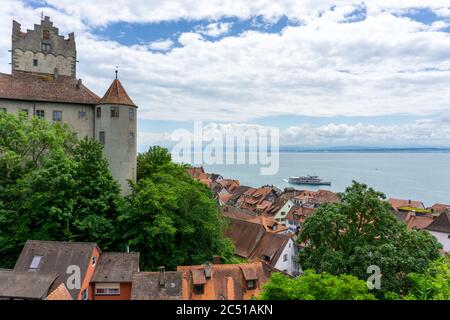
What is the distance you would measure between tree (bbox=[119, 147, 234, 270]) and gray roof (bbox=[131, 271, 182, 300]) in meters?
2.92

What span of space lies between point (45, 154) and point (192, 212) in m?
11.3

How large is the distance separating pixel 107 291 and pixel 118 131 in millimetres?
11701

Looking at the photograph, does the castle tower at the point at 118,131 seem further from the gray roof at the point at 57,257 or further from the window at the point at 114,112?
the gray roof at the point at 57,257

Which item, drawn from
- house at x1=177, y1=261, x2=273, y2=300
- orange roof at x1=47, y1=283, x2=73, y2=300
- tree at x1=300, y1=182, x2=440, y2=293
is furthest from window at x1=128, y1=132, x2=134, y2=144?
tree at x1=300, y1=182, x2=440, y2=293

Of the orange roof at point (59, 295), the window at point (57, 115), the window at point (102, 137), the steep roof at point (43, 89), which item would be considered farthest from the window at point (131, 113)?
the orange roof at point (59, 295)

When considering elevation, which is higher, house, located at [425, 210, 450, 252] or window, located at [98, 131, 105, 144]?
window, located at [98, 131, 105, 144]

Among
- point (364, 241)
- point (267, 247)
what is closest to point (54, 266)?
point (364, 241)

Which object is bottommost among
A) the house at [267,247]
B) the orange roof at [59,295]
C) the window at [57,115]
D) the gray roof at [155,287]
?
the house at [267,247]

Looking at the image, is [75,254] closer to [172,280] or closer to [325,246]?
[172,280]

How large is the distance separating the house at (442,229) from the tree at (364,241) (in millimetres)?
28731

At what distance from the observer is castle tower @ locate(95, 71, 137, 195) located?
26234mm

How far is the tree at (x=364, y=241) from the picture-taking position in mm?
15883

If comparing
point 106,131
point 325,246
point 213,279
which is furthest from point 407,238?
point 106,131

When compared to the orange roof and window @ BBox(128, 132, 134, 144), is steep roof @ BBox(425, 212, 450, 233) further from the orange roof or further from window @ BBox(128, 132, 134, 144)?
the orange roof
